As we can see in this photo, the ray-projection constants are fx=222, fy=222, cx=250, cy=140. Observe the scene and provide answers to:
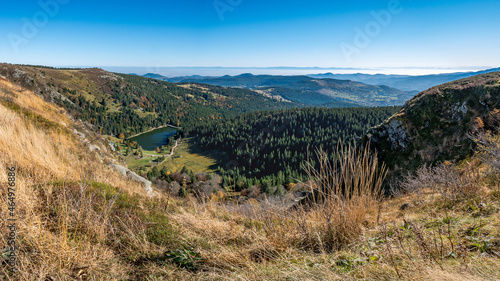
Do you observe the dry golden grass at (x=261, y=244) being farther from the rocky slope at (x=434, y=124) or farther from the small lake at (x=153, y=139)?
the small lake at (x=153, y=139)

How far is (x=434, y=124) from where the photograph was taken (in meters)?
36.6

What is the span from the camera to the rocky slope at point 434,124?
33750mm

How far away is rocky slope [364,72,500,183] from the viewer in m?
33.8

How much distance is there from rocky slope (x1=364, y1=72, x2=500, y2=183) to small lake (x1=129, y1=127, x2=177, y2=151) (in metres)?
146

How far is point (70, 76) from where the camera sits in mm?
196500

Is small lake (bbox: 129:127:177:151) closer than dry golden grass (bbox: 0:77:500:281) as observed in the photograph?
No

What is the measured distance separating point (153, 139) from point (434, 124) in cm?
17362

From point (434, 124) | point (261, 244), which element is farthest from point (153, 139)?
point (261, 244)

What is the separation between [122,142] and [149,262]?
164 metres

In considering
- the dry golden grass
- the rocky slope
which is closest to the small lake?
the rocky slope

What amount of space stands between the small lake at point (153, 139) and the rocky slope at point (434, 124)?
146078 millimetres

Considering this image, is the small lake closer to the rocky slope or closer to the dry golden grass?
the rocky slope

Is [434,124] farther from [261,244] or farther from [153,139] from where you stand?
[153,139]

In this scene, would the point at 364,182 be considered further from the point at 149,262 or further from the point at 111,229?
the point at 111,229
